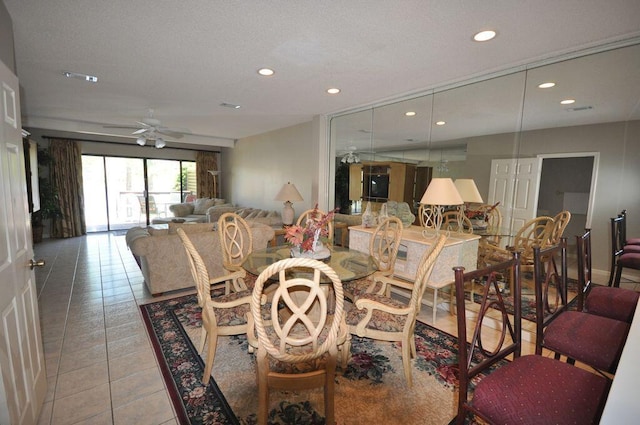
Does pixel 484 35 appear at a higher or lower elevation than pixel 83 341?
higher

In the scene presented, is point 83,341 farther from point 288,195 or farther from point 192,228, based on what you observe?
point 288,195

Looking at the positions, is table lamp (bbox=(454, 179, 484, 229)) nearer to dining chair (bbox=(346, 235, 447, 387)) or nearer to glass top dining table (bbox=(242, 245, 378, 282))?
glass top dining table (bbox=(242, 245, 378, 282))

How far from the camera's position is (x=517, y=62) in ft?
8.27

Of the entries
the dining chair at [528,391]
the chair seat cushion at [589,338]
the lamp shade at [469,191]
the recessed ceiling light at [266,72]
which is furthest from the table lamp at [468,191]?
the recessed ceiling light at [266,72]

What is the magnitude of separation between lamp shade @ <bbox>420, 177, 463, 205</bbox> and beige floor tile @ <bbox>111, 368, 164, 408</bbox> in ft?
8.66

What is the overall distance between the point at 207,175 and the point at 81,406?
7852 millimetres

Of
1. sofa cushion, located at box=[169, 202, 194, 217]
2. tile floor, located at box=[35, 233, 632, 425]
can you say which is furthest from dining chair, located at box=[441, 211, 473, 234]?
sofa cushion, located at box=[169, 202, 194, 217]

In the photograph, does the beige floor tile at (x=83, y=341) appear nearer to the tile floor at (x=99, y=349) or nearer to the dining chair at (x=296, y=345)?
the tile floor at (x=99, y=349)

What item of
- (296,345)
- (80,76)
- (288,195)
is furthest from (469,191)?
(80,76)

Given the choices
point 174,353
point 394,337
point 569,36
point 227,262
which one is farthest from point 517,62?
point 174,353

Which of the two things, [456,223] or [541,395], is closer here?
[541,395]

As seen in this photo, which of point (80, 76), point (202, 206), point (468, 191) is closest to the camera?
point (80, 76)

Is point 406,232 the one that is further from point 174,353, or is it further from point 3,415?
point 3,415

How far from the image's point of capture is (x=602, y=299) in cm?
184
